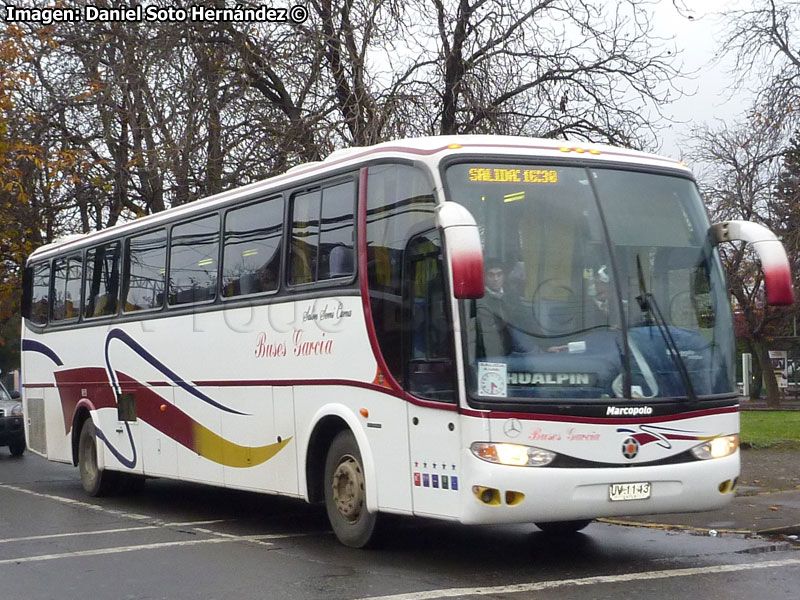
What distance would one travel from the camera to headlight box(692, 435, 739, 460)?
31.2 ft

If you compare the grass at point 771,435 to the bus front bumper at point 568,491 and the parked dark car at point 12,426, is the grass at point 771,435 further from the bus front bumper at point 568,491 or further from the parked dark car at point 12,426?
the parked dark car at point 12,426

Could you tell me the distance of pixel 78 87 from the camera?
19.8 m

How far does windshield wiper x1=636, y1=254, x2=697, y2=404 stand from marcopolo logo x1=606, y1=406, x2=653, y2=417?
1.39ft

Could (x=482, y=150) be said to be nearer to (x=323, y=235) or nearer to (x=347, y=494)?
(x=323, y=235)

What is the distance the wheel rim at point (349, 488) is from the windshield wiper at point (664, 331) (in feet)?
8.95

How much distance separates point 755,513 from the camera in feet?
40.3

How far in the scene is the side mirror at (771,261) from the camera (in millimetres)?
9430

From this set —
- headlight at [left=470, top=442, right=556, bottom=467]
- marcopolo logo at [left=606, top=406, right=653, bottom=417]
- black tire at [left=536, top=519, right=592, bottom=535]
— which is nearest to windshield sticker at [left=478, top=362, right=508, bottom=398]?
headlight at [left=470, top=442, right=556, bottom=467]

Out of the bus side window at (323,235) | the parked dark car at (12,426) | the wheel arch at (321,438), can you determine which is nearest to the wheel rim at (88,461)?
the wheel arch at (321,438)

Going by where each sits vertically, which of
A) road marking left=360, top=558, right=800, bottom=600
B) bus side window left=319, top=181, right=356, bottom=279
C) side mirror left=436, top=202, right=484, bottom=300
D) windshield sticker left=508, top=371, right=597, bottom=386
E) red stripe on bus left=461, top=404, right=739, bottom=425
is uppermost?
bus side window left=319, top=181, right=356, bottom=279

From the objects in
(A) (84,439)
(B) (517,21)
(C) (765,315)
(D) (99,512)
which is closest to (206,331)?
(D) (99,512)

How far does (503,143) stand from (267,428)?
12.8 ft

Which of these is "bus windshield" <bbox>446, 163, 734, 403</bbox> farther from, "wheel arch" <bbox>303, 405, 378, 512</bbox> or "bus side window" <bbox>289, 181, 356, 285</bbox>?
"wheel arch" <bbox>303, 405, 378, 512</bbox>

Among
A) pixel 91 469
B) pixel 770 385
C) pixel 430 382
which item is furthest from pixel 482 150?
pixel 770 385
